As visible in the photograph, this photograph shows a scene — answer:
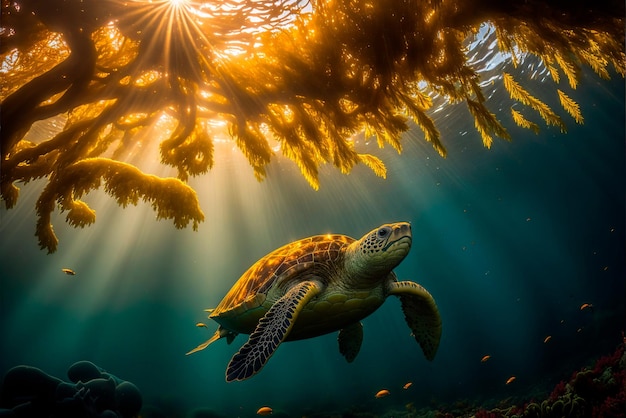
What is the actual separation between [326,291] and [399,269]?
62.7 metres

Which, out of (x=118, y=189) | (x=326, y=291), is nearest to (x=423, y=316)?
(x=326, y=291)

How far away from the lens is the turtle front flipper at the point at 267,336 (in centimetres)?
272

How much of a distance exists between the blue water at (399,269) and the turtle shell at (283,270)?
14795 mm

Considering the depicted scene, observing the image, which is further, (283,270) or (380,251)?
(283,270)

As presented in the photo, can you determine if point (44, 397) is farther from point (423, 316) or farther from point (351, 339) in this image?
point (423, 316)

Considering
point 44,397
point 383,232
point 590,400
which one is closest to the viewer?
point 383,232

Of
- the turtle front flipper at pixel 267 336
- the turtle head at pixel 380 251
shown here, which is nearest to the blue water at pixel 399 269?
the turtle head at pixel 380 251

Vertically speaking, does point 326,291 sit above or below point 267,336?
above

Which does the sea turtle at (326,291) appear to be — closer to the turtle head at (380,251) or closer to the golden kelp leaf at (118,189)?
the turtle head at (380,251)

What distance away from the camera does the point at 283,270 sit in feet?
13.9

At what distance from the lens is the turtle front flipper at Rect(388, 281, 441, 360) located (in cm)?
441

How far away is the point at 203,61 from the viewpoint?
336 centimetres

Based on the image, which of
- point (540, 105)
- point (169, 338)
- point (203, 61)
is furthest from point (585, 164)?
point (169, 338)

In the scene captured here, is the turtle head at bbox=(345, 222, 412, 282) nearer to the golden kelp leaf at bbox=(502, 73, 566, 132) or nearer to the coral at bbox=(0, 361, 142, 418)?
the golden kelp leaf at bbox=(502, 73, 566, 132)
